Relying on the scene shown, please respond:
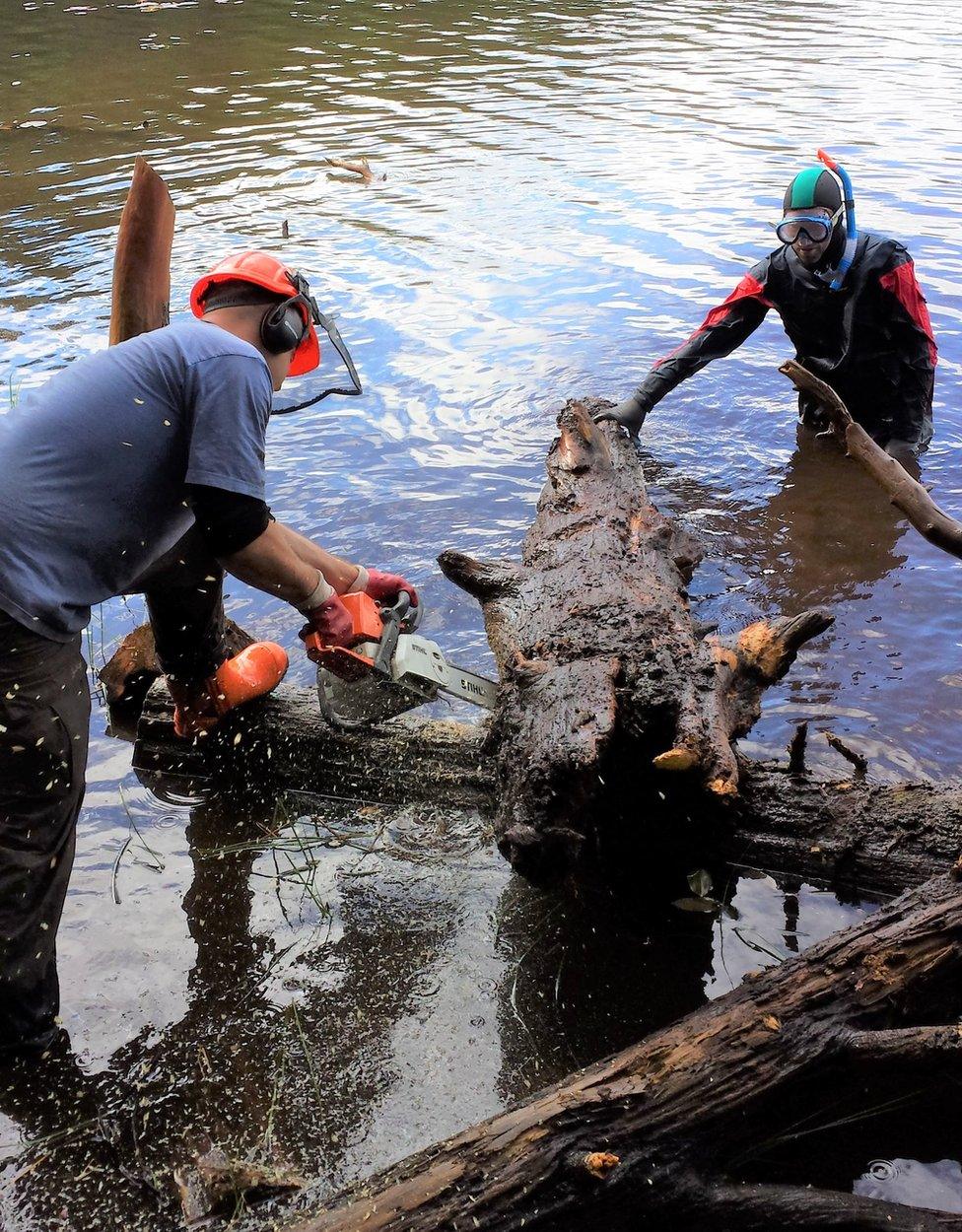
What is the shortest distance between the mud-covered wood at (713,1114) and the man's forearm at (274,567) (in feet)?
5.48

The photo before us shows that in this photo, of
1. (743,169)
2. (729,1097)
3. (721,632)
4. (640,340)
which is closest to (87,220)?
(640,340)

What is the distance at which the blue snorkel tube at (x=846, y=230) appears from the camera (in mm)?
5746

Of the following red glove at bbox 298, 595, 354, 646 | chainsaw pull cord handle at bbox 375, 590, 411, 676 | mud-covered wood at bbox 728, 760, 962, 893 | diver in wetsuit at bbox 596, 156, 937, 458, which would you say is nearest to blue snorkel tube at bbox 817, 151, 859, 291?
diver in wetsuit at bbox 596, 156, 937, 458

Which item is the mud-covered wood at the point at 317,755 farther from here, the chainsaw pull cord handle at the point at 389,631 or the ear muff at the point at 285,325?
the ear muff at the point at 285,325

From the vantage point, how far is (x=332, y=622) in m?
3.41

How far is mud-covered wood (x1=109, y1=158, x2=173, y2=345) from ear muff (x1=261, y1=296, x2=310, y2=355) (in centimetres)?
120

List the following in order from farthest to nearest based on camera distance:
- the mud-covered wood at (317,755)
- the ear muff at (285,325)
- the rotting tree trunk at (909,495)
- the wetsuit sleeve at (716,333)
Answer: the wetsuit sleeve at (716,333) < the mud-covered wood at (317,755) < the ear muff at (285,325) < the rotting tree trunk at (909,495)

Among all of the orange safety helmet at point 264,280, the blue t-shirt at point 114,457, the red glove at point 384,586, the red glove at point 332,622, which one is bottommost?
the red glove at point 384,586

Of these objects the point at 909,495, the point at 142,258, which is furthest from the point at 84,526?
the point at 909,495

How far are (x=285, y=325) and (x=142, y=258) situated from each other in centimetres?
135

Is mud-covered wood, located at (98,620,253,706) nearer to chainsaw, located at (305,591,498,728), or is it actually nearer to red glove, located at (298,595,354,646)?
chainsaw, located at (305,591,498,728)

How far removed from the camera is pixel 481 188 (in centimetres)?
1190

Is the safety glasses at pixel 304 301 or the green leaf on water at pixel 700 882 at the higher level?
the safety glasses at pixel 304 301

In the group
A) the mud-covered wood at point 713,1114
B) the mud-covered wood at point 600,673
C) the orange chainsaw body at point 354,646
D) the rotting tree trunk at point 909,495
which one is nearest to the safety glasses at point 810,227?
the mud-covered wood at point 600,673
